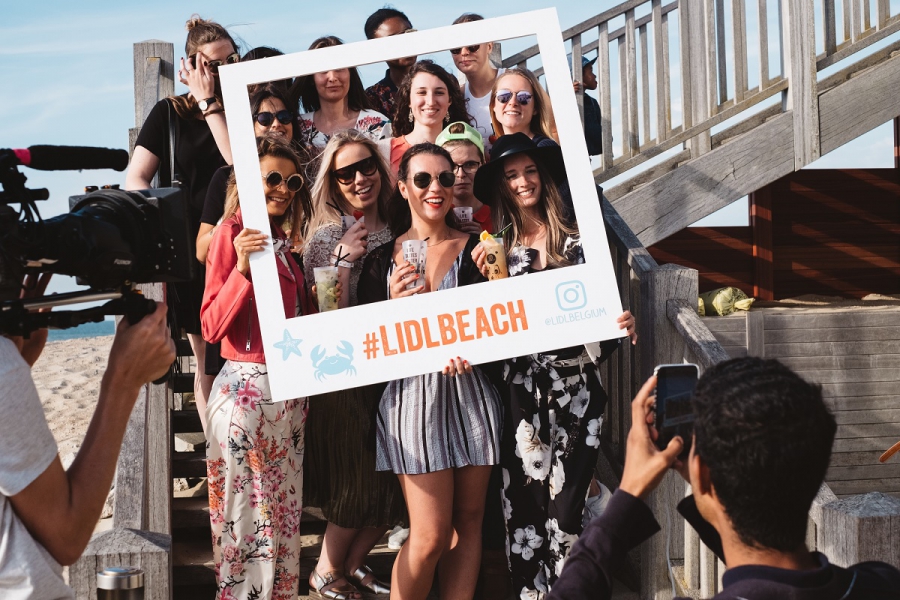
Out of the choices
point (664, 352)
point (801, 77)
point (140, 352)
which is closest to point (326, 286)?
point (664, 352)

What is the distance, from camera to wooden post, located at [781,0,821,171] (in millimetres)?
7617

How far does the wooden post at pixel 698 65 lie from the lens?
24.1 ft

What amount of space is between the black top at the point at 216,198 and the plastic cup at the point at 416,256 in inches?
31.9

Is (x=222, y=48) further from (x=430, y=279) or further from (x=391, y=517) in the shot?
(x=391, y=517)

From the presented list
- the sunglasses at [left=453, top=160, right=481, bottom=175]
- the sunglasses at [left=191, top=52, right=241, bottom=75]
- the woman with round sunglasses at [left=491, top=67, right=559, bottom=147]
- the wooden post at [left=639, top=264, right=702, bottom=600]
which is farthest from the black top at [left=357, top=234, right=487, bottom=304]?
the sunglasses at [left=191, top=52, right=241, bottom=75]

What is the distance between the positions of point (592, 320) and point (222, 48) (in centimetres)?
191

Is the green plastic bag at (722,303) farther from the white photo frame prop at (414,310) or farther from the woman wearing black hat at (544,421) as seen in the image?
the white photo frame prop at (414,310)

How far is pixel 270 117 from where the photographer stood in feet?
12.9

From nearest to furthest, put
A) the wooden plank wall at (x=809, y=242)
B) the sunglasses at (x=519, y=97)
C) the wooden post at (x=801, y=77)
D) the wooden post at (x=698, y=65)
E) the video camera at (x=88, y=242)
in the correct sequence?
the video camera at (x=88, y=242) < the sunglasses at (x=519, y=97) < the wooden post at (x=698, y=65) < the wooden post at (x=801, y=77) < the wooden plank wall at (x=809, y=242)

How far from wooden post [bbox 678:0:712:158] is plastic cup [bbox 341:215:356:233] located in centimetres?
434

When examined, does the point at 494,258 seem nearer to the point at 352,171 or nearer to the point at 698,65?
the point at 352,171

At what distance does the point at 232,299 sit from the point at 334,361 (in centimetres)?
48

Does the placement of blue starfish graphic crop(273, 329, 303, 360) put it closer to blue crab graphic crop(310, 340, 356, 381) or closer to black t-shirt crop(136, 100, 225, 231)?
blue crab graphic crop(310, 340, 356, 381)

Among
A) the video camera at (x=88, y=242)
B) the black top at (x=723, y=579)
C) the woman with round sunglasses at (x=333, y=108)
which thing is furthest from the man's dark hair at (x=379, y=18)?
the black top at (x=723, y=579)
